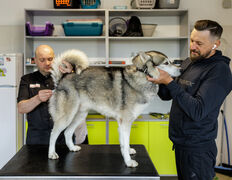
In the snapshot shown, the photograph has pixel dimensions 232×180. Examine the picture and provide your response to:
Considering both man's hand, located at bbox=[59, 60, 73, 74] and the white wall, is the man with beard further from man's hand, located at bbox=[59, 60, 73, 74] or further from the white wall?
the white wall

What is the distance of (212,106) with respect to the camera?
68.7 inches

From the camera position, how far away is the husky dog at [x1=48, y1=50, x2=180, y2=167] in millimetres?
1881

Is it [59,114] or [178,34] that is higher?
[178,34]

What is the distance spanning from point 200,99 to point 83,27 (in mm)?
2753

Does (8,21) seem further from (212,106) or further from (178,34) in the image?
(212,106)

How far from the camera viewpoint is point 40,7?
175 inches

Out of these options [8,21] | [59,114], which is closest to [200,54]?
[59,114]

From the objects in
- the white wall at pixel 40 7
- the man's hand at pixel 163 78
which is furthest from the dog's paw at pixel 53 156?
the white wall at pixel 40 7

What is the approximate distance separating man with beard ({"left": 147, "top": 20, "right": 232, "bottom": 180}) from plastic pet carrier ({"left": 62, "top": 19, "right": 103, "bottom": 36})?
233 centimetres

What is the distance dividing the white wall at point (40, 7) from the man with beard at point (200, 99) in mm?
2806

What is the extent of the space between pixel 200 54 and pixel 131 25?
237 centimetres

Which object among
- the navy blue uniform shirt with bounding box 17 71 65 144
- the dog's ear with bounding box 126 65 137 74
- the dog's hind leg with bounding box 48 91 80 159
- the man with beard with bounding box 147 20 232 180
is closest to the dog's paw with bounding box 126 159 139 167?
the man with beard with bounding box 147 20 232 180

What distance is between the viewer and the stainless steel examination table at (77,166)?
1.69 meters

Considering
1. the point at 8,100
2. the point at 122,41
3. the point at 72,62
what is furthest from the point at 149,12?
the point at 8,100
